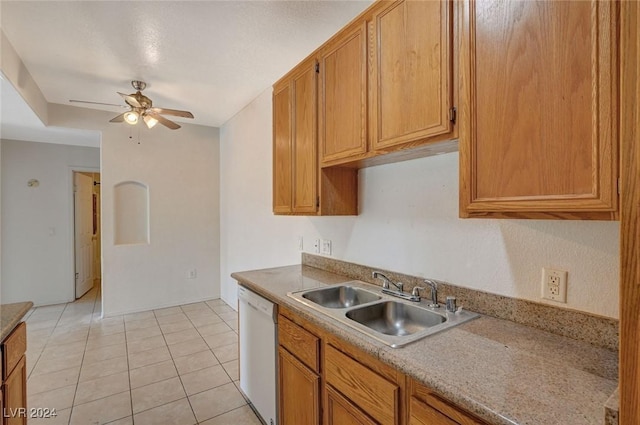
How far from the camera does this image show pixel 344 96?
171cm

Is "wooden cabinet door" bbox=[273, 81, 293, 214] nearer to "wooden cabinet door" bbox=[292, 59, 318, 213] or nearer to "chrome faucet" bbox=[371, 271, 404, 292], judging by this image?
"wooden cabinet door" bbox=[292, 59, 318, 213]

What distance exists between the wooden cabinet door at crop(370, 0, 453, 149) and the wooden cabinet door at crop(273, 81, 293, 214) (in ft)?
2.85

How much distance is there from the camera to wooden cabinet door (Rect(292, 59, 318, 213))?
77.1 inches

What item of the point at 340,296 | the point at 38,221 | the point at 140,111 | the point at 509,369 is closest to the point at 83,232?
the point at 38,221

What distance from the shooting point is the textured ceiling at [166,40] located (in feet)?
6.24

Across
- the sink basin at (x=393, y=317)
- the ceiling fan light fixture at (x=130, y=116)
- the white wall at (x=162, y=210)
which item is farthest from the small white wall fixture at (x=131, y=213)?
the sink basin at (x=393, y=317)

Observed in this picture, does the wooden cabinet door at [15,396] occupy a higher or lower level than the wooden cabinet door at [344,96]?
lower

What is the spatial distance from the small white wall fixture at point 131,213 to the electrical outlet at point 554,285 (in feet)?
14.5

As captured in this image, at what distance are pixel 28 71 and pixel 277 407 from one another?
3437 mm

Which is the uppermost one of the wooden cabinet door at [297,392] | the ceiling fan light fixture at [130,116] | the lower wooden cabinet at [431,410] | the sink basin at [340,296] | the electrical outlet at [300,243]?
the ceiling fan light fixture at [130,116]

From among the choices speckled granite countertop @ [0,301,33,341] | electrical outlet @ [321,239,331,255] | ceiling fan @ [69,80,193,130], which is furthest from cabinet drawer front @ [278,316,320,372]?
ceiling fan @ [69,80,193,130]

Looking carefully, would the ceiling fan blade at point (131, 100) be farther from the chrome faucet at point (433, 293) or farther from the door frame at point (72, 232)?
the chrome faucet at point (433, 293)

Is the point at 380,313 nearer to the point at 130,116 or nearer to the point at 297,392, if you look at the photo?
the point at 297,392

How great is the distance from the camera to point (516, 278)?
4.23 ft
